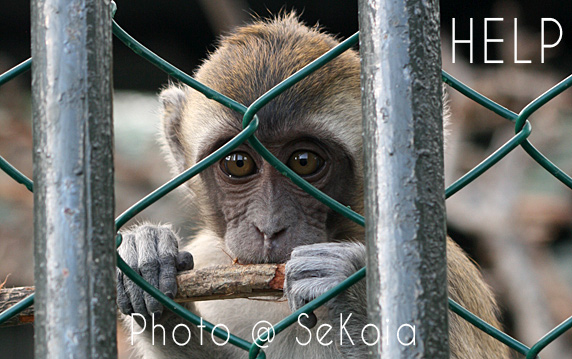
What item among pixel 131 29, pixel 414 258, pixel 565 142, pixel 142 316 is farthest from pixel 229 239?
pixel 565 142

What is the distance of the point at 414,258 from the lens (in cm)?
113

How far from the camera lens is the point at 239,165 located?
3008 mm

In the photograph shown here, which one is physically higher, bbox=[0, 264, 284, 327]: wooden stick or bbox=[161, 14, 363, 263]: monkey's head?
bbox=[161, 14, 363, 263]: monkey's head

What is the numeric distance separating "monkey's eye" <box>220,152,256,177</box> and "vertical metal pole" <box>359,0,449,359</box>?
182cm

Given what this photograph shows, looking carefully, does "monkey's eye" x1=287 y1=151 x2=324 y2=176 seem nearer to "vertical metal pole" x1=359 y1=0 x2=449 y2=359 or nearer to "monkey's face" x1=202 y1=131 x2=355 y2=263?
"monkey's face" x1=202 y1=131 x2=355 y2=263

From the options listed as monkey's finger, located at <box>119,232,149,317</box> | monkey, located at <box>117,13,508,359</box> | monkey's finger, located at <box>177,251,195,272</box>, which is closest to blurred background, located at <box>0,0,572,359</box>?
monkey, located at <box>117,13,508,359</box>

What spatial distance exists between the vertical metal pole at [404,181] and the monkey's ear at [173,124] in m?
2.46

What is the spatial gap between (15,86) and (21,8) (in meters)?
0.72

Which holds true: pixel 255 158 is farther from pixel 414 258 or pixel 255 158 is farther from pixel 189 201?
pixel 414 258

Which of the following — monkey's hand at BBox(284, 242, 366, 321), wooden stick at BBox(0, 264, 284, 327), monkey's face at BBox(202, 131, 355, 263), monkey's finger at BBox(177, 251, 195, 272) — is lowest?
wooden stick at BBox(0, 264, 284, 327)

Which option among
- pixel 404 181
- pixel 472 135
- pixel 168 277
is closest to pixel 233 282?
pixel 168 277

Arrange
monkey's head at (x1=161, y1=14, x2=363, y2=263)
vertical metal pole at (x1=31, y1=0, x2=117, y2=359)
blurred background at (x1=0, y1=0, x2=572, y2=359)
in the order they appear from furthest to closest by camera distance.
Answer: blurred background at (x1=0, y1=0, x2=572, y2=359) → monkey's head at (x1=161, y1=14, x2=363, y2=263) → vertical metal pole at (x1=31, y1=0, x2=117, y2=359)

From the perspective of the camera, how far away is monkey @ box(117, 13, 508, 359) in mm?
2516

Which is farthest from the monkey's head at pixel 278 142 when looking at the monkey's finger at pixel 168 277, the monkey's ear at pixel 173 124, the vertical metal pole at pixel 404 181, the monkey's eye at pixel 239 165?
the vertical metal pole at pixel 404 181
